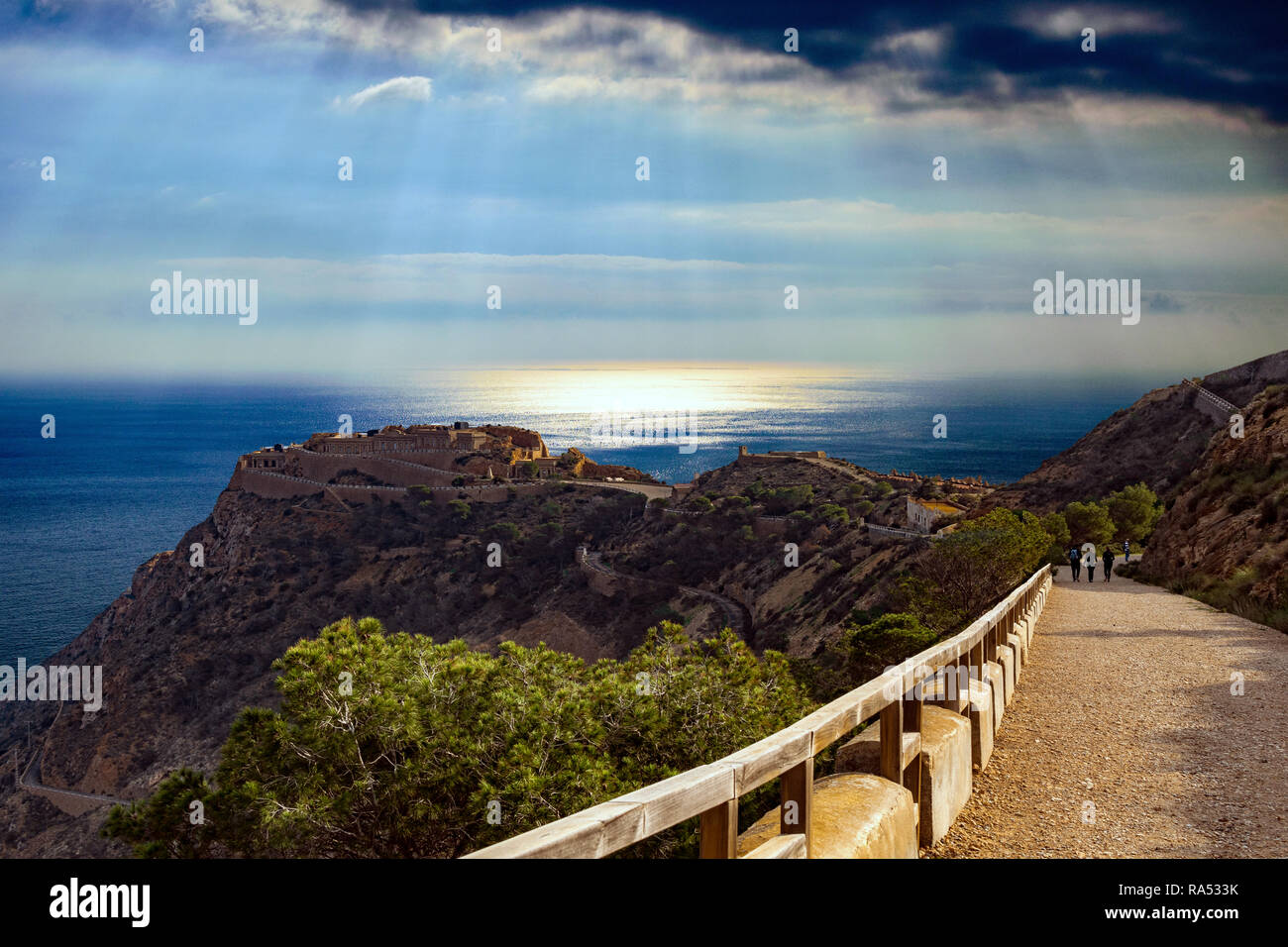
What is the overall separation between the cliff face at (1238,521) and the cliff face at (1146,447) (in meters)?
23.1

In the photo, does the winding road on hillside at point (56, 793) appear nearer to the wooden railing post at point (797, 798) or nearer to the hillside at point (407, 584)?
the hillside at point (407, 584)

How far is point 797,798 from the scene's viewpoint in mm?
2975

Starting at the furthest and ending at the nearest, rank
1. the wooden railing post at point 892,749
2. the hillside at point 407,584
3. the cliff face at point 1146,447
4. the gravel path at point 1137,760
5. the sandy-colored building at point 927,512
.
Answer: the cliff face at point 1146,447 → the hillside at point 407,584 → the sandy-colored building at point 927,512 → the gravel path at point 1137,760 → the wooden railing post at point 892,749

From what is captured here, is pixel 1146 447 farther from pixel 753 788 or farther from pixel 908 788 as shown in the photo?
pixel 753 788

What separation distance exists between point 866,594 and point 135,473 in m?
162

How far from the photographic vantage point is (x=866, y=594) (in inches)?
1497

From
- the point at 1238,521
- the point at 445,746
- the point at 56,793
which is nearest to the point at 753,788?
the point at 445,746

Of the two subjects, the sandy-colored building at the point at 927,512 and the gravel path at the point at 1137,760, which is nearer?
the gravel path at the point at 1137,760

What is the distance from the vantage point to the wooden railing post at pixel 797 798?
2959mm

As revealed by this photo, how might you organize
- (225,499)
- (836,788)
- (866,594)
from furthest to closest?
(225,499) < (866,594) < (836,788)

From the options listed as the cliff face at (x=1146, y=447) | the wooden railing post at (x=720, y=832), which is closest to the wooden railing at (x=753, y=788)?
the wooden railing post at (x=720, y=832)

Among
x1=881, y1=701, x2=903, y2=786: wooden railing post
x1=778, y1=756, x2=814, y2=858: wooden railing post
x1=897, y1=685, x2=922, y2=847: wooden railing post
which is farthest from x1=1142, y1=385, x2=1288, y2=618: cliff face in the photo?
x1=778, y1=756, x2=814, y2=858: wooden railing post
